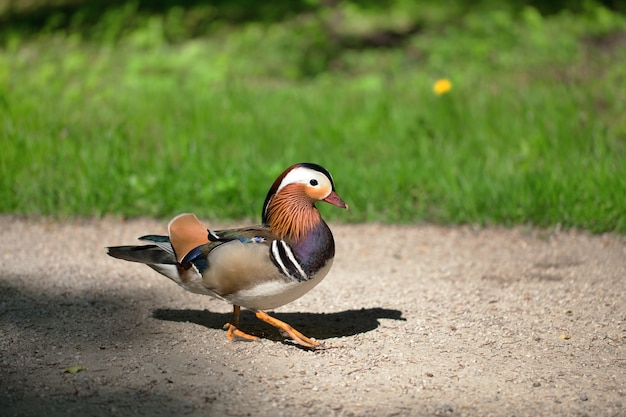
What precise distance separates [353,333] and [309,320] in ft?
0.98

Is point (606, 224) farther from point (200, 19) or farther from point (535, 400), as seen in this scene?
point (200, 19)

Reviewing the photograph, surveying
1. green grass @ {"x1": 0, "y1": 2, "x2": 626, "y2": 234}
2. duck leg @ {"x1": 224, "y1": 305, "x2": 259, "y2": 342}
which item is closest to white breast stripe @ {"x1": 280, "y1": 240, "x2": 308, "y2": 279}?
duck leg @ {"x1": 224, "y1": 305, "x2": 259, "y2": 342}

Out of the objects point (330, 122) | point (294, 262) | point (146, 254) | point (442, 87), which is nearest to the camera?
point (294, 262)

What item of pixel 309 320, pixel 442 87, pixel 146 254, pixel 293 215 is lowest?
pixel 309 320

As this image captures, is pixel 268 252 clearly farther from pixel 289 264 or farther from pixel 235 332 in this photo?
pixel 235 332

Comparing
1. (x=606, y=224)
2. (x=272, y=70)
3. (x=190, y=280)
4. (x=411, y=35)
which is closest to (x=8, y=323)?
(x=190, y=280)

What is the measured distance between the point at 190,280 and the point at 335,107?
12.5ft

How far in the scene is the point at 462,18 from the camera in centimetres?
1013

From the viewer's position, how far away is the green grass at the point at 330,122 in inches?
222

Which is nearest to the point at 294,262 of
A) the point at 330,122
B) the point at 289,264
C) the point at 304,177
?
the point at 289,264

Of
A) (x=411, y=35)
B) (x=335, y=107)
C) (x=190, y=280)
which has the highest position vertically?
(x=411, y=35)

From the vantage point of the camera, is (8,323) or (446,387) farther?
(8,323)

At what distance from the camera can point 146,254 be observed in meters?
3.68

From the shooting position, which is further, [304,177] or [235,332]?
[235,332]
